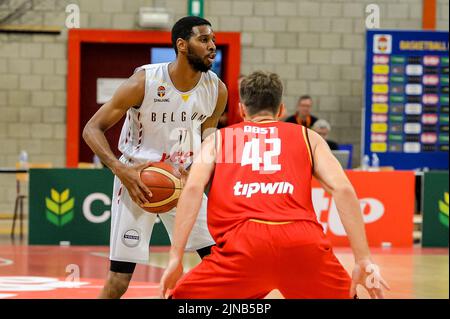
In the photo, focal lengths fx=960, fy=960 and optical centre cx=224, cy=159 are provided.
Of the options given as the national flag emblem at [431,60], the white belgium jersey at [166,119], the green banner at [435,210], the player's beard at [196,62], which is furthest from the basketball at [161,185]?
the national flag emblem at [431,60]

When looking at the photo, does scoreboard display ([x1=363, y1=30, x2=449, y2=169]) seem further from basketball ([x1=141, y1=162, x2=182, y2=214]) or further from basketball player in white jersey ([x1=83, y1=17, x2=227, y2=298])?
basketball ([x1=141, y1=162, x2=182, y2=214])

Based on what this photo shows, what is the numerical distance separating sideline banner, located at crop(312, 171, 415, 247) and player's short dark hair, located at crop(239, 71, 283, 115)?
789 cm

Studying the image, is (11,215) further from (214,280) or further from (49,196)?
(214,280)

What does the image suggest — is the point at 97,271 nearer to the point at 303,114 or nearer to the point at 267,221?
the point at 303,114

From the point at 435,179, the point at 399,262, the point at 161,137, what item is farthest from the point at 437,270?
the point at 161,137

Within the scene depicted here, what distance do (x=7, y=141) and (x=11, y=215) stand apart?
1435mm

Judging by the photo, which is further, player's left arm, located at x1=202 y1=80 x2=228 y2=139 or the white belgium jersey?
player's left arm, located at x1=202 y1=80 x2=228 y2=139

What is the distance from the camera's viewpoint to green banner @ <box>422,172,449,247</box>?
1219 centimetres

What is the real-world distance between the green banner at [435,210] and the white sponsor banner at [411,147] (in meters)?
2.51

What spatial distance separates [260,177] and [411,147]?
441 inches

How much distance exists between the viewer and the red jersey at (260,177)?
3.87m

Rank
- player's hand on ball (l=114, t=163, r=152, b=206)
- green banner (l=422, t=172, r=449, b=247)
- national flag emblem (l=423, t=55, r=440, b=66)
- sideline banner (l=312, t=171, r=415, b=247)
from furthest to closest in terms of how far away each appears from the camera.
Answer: national flag emblem (l=423, t=55, r=440, b=66), green banner (l=422, t=172, r=449, b=247), sideline banner (l=312, t=171, r=415, b=247), player's hand on ball (l=114, t=163, r=152, b=206)

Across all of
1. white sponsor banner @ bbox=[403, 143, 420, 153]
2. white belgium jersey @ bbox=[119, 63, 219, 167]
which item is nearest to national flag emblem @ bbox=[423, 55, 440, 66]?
white sponsor banner @ bbox=[403, 143, 420, 153]

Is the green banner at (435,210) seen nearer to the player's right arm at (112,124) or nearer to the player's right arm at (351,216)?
the player's right arm at (112,124)
